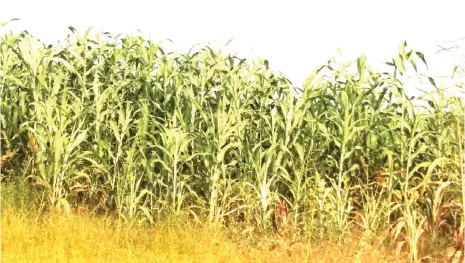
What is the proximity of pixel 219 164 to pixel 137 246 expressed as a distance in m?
1.66

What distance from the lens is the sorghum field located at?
7574mm

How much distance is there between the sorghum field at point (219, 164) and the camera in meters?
7.57

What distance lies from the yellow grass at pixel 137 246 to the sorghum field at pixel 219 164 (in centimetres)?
2

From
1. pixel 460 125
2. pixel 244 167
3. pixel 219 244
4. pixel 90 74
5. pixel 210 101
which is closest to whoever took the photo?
pixel 460 125

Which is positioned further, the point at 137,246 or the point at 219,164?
the point at 219,164

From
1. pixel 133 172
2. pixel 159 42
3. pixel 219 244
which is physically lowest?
pixel 219 244

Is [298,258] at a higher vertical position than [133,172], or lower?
lower

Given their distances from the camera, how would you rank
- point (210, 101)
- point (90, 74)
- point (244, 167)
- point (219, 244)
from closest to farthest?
1. point (219, 244)
2. point (244, 167)
3. point (210, 101)
4. point (90, 74)

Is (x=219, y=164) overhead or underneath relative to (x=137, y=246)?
overhead

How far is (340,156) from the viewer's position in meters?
8.73

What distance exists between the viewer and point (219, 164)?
28.2 ft

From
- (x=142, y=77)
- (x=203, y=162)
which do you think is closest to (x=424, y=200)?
(x=203, y=162)

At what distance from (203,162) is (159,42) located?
2128mm

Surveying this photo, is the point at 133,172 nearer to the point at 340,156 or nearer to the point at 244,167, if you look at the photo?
the point at 244,167
